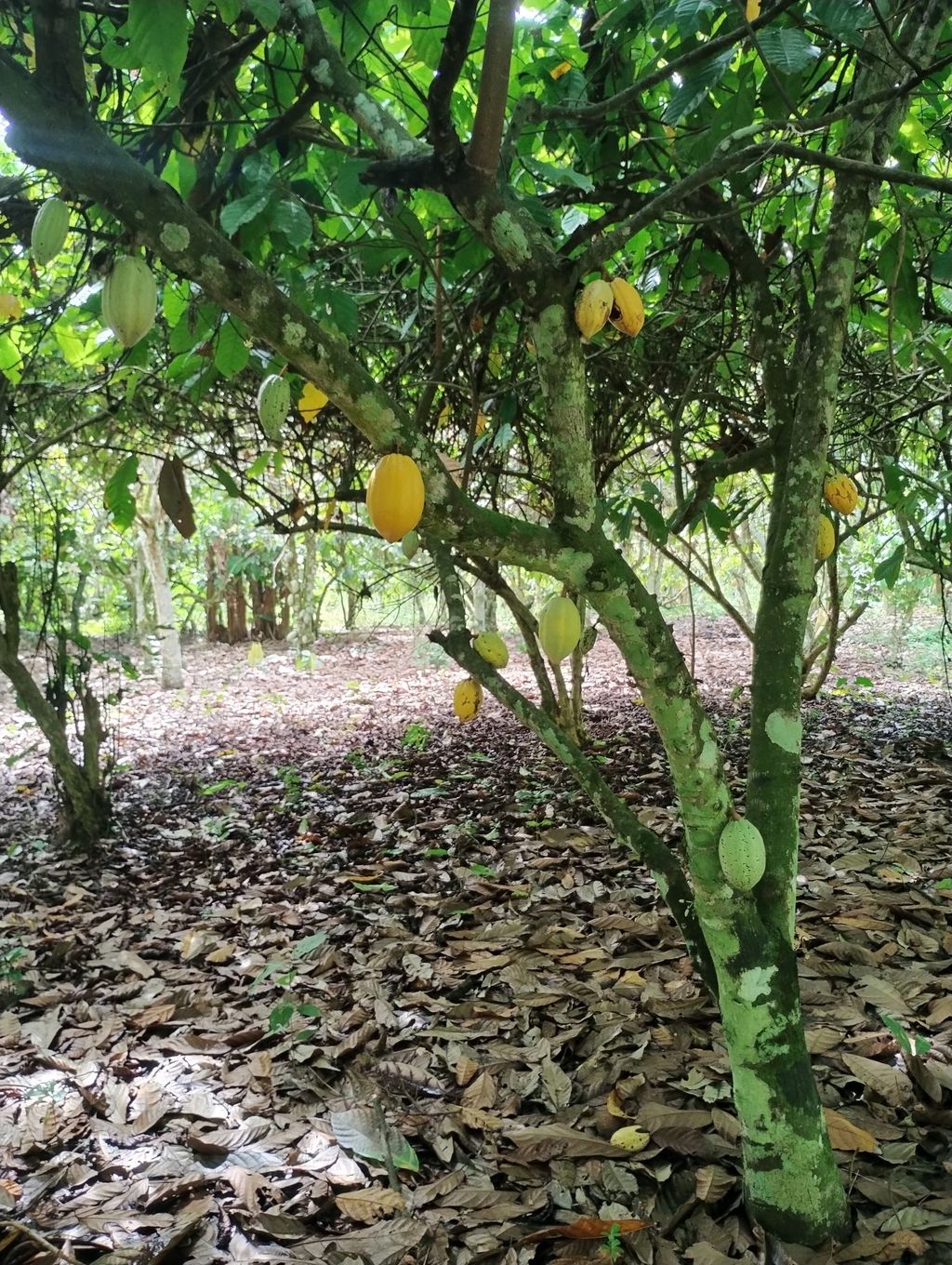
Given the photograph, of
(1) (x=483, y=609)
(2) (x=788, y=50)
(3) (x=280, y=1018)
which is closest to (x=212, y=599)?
(1) (x=483, y=609)

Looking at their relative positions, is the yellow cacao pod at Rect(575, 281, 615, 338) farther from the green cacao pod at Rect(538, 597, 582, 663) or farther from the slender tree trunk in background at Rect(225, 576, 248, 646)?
the slender tree trunk in background at Rect(225, 576, 248, 646)

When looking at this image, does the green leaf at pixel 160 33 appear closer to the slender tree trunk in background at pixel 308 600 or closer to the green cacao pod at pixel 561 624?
the green cacao pod at pixel 561 624

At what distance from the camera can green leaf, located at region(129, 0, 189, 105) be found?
92cm

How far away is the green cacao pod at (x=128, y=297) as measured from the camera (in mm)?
1106

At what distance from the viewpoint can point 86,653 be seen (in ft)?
12.5

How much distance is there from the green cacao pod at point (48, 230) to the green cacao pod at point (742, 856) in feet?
3.99

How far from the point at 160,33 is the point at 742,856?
124 cm

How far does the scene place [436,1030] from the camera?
6.54 ft

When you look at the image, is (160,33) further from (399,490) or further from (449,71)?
(399,490)

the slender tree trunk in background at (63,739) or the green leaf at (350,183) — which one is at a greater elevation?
the green leaf at (350,183)

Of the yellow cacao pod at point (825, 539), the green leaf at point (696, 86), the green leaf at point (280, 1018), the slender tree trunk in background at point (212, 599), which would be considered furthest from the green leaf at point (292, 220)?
the slender tree trunk in background at point (212, 599)

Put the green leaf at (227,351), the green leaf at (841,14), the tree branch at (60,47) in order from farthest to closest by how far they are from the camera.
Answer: the green leaf at (227,351)
the green leaf at (841,14)
the tree branch at (60,47)

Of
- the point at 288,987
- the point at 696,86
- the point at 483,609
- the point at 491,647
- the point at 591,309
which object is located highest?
the point at 696,86

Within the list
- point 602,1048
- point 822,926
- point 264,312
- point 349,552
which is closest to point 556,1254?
point 602,1048
